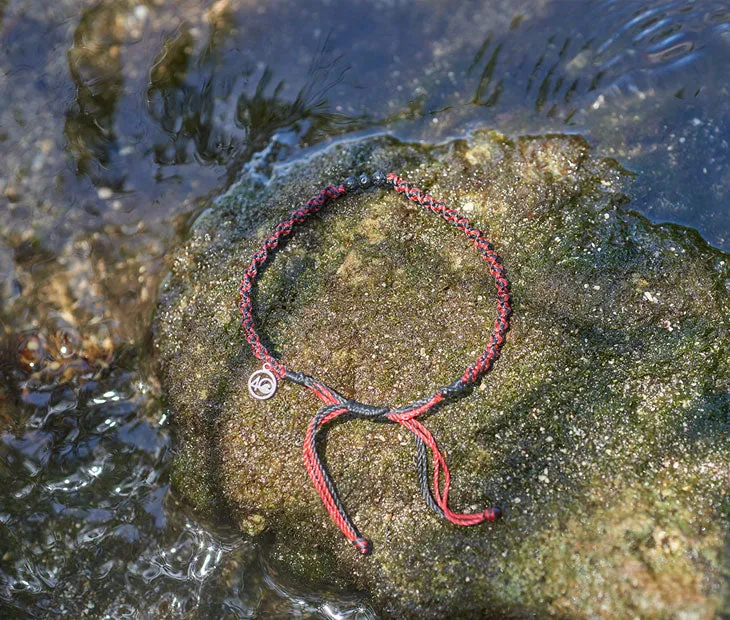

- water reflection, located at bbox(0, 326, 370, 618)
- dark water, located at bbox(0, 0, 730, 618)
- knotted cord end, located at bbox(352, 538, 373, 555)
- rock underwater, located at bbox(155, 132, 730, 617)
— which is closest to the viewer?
rock underwater, located at bbox(155, 132, 730, 617)

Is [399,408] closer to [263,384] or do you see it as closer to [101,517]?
[263,384]

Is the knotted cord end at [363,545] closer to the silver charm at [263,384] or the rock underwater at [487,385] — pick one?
the rock underwater at [487,385]

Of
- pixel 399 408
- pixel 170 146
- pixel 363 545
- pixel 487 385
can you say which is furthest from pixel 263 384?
pixel 170 146

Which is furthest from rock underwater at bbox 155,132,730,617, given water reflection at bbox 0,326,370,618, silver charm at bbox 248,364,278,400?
water reflection at bbox 0,326,370,618

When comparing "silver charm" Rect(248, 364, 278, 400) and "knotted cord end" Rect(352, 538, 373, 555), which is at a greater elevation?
"silver charm" Rect(248, 364, 278, 400)

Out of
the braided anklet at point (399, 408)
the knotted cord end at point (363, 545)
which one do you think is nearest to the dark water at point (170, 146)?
the knotted cord end at point (363, 545)

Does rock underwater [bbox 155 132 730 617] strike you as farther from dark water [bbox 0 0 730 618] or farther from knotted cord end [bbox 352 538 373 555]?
dark water [bbox 0 0 730 618]
